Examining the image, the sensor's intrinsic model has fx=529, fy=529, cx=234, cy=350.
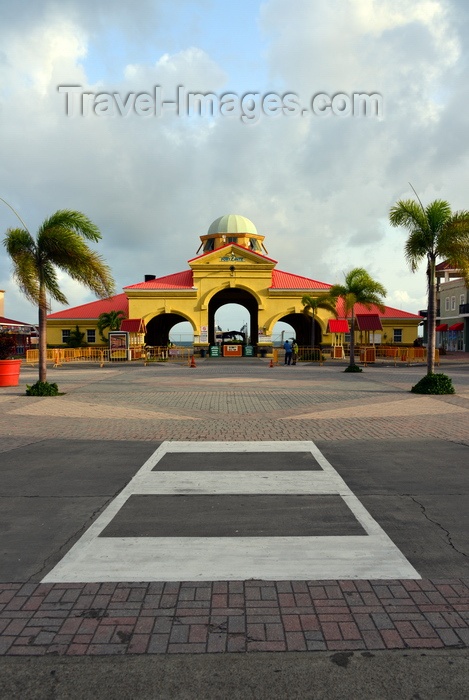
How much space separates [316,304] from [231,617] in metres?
38.8

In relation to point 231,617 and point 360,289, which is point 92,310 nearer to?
point 360,289

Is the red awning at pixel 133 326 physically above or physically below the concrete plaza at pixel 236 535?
above

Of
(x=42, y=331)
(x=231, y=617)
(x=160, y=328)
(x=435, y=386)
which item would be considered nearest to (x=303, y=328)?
(x=160, y=328)

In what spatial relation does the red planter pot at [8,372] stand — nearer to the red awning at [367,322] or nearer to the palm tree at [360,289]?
the palm tree at [360,289]

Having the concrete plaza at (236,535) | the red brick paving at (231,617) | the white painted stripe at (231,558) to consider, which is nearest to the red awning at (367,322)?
the concrete plaza at (236,535)

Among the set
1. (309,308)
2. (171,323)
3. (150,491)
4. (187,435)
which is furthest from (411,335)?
(150,491)

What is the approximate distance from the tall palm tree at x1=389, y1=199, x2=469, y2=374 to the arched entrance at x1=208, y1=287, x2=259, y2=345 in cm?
3753

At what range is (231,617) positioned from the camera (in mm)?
3334

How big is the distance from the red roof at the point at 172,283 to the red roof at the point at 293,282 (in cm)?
801

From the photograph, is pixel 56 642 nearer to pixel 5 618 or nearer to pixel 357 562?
pixel 5 618

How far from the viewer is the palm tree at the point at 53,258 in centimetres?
1689

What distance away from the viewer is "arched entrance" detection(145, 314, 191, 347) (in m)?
58.0

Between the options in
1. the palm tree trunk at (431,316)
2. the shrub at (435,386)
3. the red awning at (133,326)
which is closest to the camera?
the shrub at (435,386)

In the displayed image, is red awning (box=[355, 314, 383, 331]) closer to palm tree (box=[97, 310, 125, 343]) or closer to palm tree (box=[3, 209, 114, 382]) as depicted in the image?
palm tree (box=[97, 310, 125, 343])
